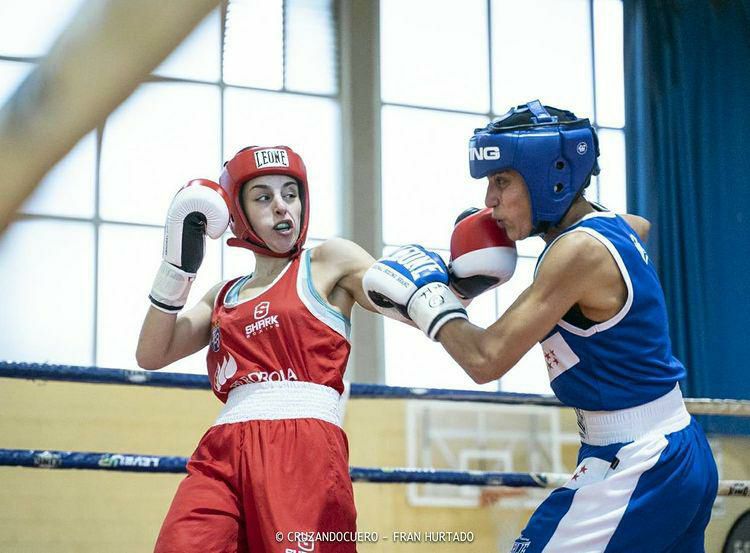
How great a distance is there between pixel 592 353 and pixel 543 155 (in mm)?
400

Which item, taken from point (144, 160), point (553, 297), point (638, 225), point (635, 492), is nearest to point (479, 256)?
point (553, 297)

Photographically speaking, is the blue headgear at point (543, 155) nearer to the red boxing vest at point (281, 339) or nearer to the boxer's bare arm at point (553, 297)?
the boxer's bare arm at point (553, 297)

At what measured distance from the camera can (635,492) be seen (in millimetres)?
1825

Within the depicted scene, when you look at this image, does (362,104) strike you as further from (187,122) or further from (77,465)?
(77,465)

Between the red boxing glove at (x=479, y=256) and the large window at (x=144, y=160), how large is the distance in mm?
2490

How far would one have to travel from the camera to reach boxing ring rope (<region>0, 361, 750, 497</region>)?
9.24 ft

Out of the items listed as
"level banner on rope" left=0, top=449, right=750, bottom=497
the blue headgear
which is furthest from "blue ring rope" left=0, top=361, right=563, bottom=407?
the blue headgear

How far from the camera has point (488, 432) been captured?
5047 mm

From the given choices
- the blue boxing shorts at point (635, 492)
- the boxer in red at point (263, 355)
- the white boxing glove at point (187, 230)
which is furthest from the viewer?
the white boxing glove at point (187, 230)

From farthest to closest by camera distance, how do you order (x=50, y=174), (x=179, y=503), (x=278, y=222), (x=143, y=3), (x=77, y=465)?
(x=143, y=3) → (x=50, y=174) → (x=77, y=465) → (x=278, y=222) → (x=179, y=503)

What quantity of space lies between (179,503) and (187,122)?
9.77ft

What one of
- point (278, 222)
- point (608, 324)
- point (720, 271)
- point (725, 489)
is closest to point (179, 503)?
point (278, 222)

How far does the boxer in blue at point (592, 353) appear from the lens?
1828 millimetres

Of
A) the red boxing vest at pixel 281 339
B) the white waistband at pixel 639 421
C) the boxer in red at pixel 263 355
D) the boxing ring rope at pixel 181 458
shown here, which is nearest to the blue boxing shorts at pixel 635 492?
the white waistband at pixel 639 421
